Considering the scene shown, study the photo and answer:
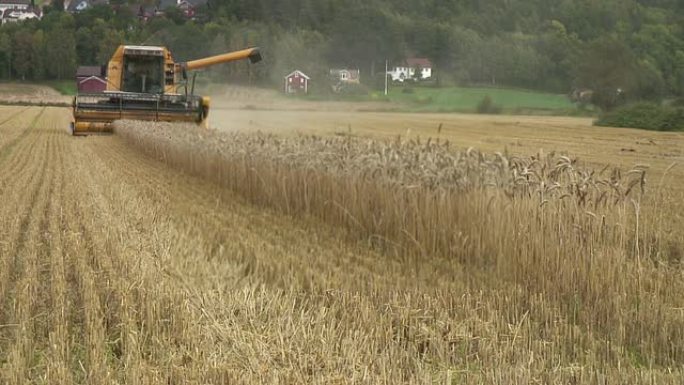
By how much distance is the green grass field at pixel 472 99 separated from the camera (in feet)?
129

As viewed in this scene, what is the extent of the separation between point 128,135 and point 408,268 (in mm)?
14516

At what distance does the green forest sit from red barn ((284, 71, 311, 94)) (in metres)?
0.59

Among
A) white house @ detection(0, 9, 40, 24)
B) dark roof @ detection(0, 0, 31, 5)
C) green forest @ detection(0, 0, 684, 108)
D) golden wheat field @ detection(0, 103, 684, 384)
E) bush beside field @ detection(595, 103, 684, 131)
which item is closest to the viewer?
golden wheat field @ detection(0, 103, 684, 384)

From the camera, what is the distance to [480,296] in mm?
4395

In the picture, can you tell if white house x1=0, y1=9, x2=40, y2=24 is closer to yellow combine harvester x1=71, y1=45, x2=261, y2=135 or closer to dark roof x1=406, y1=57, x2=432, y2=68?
dark roof x1=406, y1=57, x2=432, y2=68

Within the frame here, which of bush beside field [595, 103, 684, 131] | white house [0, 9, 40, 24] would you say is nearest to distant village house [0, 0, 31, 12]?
white house [0, 9, 40, 24]

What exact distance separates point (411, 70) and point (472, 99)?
157 inches

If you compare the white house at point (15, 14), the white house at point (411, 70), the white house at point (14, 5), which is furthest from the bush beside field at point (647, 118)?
the white house at point (14, 5)

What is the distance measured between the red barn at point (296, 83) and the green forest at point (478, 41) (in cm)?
59

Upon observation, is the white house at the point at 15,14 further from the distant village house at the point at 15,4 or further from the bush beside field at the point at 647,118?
the bush beside field at the point at 647,118

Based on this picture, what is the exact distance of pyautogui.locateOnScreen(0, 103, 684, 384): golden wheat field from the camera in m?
3.25

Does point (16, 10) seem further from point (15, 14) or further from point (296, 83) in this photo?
point (296, 83)

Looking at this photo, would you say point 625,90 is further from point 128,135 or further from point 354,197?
point 354,197

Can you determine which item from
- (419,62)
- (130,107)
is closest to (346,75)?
(419,62)
